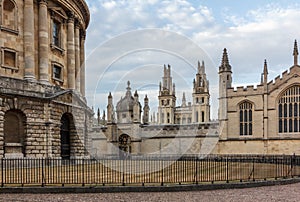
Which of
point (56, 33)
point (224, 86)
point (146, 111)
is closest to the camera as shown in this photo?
point (56, 33)

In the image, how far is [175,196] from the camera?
41.4 feet

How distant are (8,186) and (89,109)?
67.4 ft

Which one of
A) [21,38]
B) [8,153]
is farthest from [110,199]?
[21,38]

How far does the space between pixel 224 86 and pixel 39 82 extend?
24744 millimetres

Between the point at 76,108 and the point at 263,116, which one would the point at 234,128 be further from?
the point at 76,108

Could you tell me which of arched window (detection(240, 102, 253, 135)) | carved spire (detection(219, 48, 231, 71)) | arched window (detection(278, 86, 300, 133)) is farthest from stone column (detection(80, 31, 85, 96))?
arched window (detection(278, 86, 300, 133))

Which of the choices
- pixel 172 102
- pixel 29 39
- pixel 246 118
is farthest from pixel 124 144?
pixel 172 102

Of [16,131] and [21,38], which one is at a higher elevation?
[21,38]

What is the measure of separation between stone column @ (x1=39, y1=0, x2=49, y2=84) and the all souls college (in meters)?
0.07

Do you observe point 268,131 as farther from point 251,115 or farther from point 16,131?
point 16,131

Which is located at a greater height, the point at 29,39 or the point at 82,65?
the point at 29,39

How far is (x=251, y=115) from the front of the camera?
42156 mm

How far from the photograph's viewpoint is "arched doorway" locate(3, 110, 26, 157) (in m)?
23.2

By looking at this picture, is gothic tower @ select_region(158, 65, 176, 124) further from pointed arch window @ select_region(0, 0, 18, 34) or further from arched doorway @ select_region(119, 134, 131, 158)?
pointed arch window @ select_region(0, 0, 18, 34)
